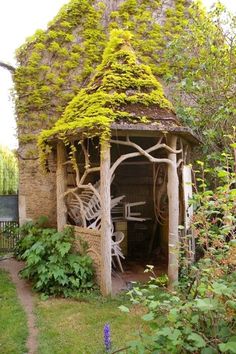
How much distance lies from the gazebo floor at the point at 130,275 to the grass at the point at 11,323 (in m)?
1.69

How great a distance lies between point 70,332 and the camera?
489cm

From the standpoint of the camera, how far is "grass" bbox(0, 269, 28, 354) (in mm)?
4461

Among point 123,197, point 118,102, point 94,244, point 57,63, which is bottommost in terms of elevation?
point 94,244

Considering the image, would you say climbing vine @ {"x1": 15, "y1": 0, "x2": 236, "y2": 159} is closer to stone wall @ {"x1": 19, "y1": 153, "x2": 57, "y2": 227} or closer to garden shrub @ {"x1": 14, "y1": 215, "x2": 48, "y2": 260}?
stone wall @ {"x1": 19, "y1": 153, "x2": 57, "y2": 227}

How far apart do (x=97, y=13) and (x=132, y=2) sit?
3.42 feet

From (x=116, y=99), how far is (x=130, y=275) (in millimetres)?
3556

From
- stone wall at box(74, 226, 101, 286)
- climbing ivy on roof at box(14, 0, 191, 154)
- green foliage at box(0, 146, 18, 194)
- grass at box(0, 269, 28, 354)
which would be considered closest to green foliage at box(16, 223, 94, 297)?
stone wall at box(74, 226, 101, 286)

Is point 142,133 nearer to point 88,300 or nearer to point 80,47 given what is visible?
point 88,300

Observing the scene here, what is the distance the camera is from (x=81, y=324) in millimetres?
5156

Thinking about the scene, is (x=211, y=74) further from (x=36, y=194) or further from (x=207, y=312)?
(x=207, y=312)

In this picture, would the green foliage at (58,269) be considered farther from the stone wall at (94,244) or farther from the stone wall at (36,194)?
A: the stone wall at (36,194)

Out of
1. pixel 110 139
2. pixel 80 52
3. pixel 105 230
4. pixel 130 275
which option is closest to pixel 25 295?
pixel 105 230

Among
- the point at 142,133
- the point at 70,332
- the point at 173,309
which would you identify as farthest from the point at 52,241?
the point at 173,309

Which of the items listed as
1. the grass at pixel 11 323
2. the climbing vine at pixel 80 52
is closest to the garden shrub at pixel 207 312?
the grass at pixel 11 323
